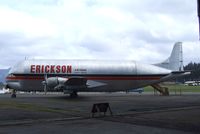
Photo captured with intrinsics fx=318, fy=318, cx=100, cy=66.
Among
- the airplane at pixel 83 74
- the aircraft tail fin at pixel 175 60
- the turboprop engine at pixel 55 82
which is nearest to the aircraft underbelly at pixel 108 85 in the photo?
the airplane at pixel 83 74

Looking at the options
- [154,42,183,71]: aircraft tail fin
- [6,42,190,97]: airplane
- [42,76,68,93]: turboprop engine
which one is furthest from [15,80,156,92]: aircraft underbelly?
[154,42,183,71]: aircraft tail fin

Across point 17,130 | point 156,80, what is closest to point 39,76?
point 156,80

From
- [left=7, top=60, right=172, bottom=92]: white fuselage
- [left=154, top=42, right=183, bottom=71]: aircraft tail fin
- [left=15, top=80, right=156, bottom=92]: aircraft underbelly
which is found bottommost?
[left=15, top=80, right=156, bottom=92]: aircraft underbelly

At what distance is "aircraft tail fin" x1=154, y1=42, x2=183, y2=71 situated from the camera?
45156 millimetres

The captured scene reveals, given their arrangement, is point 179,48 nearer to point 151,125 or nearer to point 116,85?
point 116,85


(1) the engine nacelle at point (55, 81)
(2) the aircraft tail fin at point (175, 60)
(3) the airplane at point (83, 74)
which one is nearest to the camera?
(1) the engine nacelle at point (55, 81)

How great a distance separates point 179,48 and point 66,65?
17628 mm

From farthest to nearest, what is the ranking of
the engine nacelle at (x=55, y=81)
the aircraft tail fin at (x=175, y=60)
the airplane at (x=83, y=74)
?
the aircraft tail fin at (x=175, y=60), the airplane at (x=83, y=74), the engine nacelle at (x=55, y=81)

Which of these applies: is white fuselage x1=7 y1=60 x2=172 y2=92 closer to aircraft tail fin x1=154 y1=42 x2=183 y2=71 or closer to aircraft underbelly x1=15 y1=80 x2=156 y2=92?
aircraft underbelly x1=15 y1=80 x2=156 y2=92

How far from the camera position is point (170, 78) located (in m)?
43.4

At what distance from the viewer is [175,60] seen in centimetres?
4588

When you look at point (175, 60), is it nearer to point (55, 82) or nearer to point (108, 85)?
point (108, 85)

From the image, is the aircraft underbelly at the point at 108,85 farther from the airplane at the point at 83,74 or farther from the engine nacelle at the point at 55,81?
the engine nacelle at the point at 55,81

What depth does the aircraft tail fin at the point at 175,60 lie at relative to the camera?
Answer: 45.2 metres
